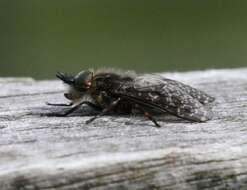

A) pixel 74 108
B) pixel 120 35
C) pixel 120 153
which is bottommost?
pixel 120 35

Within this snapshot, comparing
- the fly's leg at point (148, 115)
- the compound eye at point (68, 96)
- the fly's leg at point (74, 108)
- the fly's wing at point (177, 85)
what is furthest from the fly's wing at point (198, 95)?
the compound eye at point (68, 96)

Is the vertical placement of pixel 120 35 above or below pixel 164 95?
below

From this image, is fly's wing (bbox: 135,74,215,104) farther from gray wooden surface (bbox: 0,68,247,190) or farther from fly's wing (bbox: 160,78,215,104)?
gray wooden surface (bbox: 0,68,247,190)

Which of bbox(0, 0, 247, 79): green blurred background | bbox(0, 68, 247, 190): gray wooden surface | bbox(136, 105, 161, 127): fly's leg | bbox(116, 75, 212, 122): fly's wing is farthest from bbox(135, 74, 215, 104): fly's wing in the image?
bbox(0, 0, 247, 79): green blurred background

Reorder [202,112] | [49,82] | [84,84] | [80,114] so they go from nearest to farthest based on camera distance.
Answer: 1. [202,112]
2. [80,114]
3. [84,84]
4. [49,82]

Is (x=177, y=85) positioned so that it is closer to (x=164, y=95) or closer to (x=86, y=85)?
(x=164, y=95)

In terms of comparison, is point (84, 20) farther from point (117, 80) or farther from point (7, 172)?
point (7, 172)

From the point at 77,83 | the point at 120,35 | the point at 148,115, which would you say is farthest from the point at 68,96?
the point at 120,35

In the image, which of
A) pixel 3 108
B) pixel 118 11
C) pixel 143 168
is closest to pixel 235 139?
pixel 143 168
